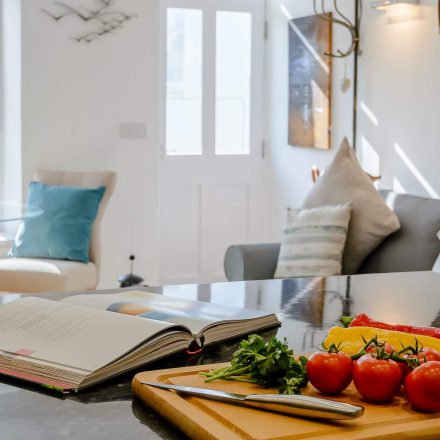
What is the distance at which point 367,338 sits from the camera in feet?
4.18

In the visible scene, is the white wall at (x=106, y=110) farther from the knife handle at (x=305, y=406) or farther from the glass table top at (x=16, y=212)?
the knife handle at (x=305, y=406)

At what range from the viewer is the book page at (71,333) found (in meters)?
1.27

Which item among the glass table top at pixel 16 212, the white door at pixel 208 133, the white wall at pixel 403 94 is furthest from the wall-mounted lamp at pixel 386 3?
the glass table top at pixel 16 212

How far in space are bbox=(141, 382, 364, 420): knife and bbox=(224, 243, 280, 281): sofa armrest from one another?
9.45 feet

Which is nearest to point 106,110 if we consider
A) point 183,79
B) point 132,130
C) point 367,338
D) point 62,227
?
point 132,130

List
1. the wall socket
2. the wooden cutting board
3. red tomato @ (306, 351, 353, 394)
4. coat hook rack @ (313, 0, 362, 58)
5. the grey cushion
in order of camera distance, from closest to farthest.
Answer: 1. the wooden cutting board
2. red tomato @ (306, 351, 353, 394)
3. the grey cushion
4. coat hook rack @ (313, 0, 362, 58)
5. the wall socket

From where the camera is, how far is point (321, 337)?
1.49 metres

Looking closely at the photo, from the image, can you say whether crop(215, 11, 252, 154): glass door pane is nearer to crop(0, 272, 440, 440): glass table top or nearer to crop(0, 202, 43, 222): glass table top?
crop(0, 202, 43, 222): glass table top

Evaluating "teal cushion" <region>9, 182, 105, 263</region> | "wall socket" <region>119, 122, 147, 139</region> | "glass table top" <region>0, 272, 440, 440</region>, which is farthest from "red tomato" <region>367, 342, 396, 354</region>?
"wall socket" <region>119, 122, 147, 139</region>

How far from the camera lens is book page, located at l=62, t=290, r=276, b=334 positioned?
148 cm

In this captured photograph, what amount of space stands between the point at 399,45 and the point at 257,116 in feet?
5.81

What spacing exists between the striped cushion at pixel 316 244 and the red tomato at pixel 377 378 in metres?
2.81

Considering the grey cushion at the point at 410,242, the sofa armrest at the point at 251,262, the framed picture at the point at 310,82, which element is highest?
the framed picture at the point at 310,82

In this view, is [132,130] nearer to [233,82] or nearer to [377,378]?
[233,82]
